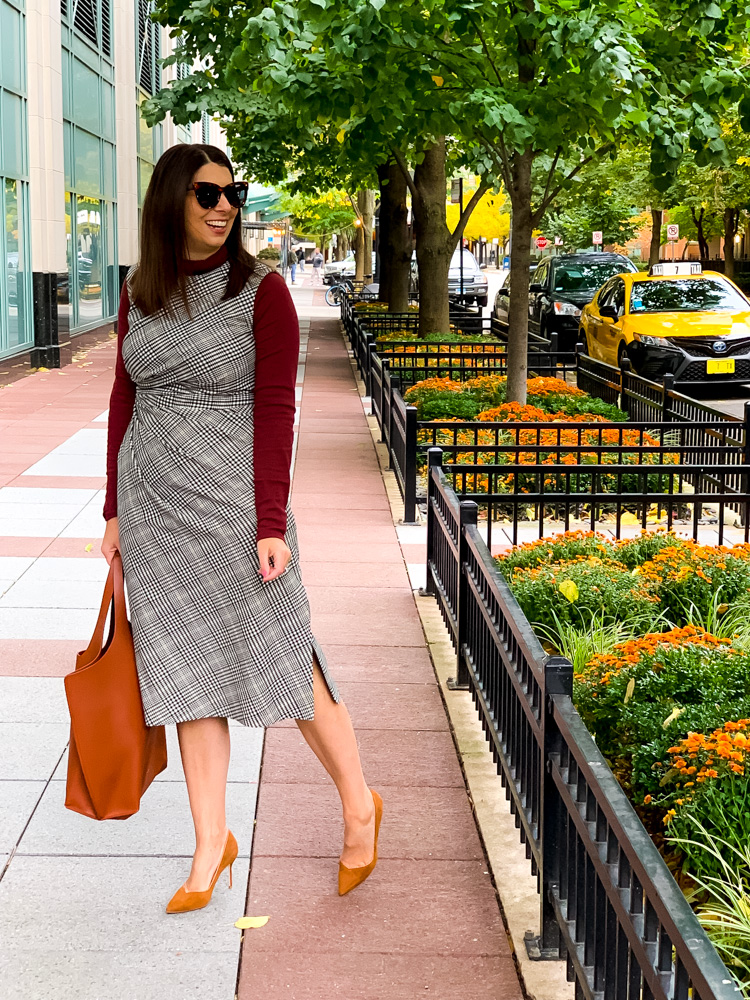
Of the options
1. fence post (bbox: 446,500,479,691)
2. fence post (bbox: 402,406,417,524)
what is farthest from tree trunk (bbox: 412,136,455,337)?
fence post (bbox: 446,500,479,691)

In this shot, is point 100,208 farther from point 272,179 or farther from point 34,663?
point 34,663

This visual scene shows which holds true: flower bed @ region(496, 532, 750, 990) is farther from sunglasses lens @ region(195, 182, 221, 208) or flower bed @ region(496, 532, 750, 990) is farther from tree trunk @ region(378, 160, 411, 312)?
tree trunk @ region(378, 160, 411, 312)

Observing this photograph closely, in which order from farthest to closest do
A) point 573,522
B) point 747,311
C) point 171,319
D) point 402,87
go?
point 747,311, point 402,87, point 573,522, point 171,319

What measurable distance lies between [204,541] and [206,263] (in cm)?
74

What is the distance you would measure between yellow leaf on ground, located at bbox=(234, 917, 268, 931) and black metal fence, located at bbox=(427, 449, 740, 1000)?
725 mm

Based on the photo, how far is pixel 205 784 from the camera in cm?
352

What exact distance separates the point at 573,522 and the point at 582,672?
4.46m

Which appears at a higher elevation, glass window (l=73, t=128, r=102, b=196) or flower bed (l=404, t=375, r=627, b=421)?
glass window (l=73, t=128, r=102, b=196)

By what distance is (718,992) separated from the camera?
6.54 ft

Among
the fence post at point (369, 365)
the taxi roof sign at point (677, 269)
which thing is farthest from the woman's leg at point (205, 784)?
the taxi roof sign at point (677, 269)

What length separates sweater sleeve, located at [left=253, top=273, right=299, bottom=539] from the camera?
3.37 meters

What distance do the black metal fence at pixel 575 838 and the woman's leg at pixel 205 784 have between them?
861 mm

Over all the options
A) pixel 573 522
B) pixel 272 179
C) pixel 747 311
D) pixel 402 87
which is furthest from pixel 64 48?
pixel 573 522

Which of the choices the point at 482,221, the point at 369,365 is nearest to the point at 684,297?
the point at 369,365
